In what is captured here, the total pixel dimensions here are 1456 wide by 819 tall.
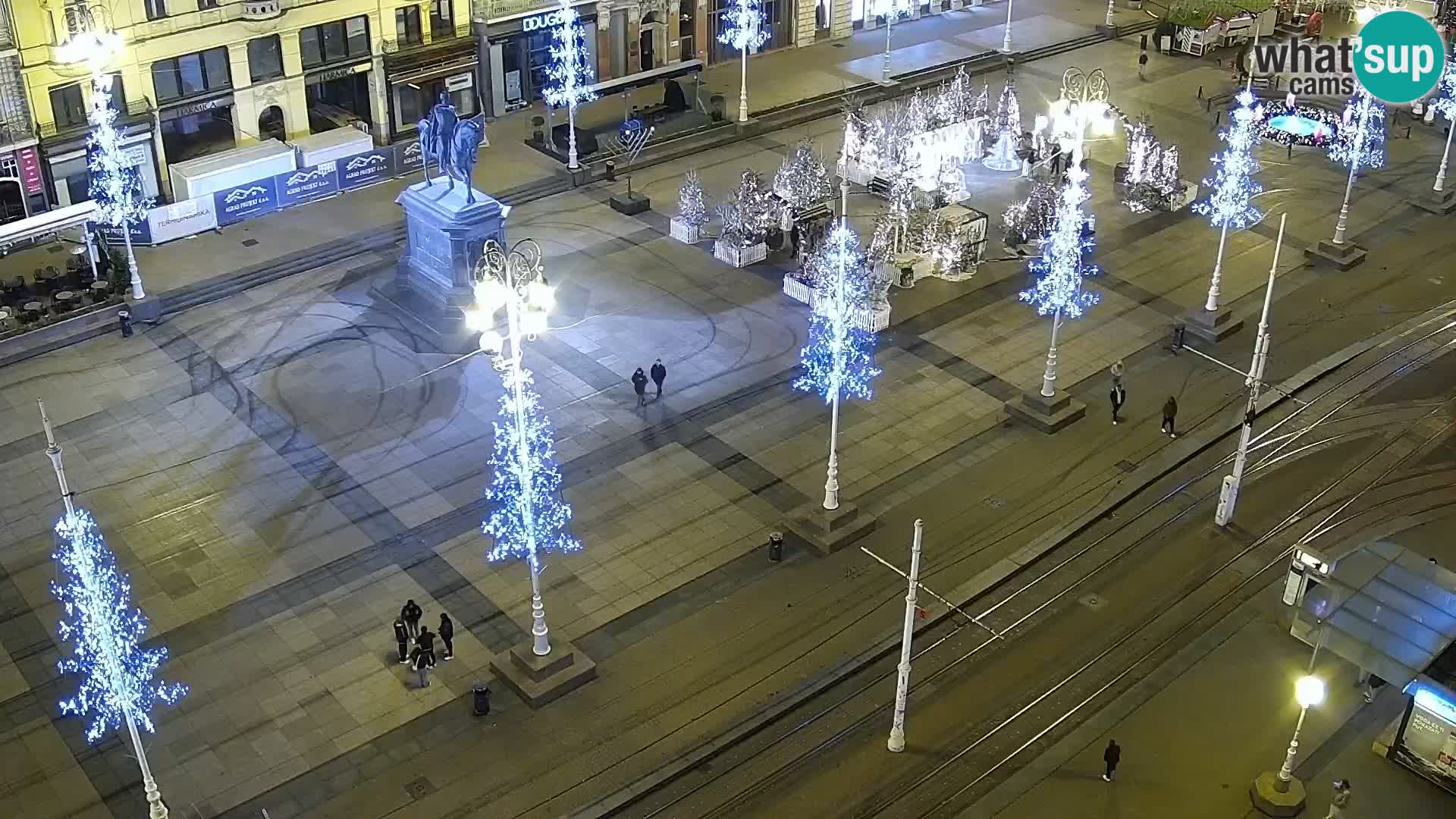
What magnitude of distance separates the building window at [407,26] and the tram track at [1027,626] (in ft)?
114

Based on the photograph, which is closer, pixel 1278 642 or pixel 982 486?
pixel 1278 642

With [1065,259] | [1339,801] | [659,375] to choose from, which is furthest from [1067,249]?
[1339,801]

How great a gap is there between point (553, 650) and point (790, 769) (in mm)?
6006

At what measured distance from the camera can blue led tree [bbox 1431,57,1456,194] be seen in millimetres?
57156

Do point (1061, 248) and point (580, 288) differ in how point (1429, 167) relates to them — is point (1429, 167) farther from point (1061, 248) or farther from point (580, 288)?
point (580, 288)

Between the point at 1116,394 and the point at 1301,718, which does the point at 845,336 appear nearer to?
the point at 1116,394

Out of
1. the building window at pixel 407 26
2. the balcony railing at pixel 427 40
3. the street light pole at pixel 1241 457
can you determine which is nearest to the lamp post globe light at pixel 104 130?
the balcony railing at pixel 427 40

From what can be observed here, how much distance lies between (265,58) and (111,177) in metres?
10.3

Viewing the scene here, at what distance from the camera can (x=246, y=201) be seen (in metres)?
53.8

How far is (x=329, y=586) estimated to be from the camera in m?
35.6

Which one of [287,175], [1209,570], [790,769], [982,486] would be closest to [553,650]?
[790,769]

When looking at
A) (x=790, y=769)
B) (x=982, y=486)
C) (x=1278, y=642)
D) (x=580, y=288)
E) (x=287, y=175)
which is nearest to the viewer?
(x=790, y=769)

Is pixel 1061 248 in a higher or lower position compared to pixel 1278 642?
higher

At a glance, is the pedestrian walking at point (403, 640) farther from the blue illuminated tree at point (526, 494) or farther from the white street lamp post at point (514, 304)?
the white street lamp post at point (514, 304)
